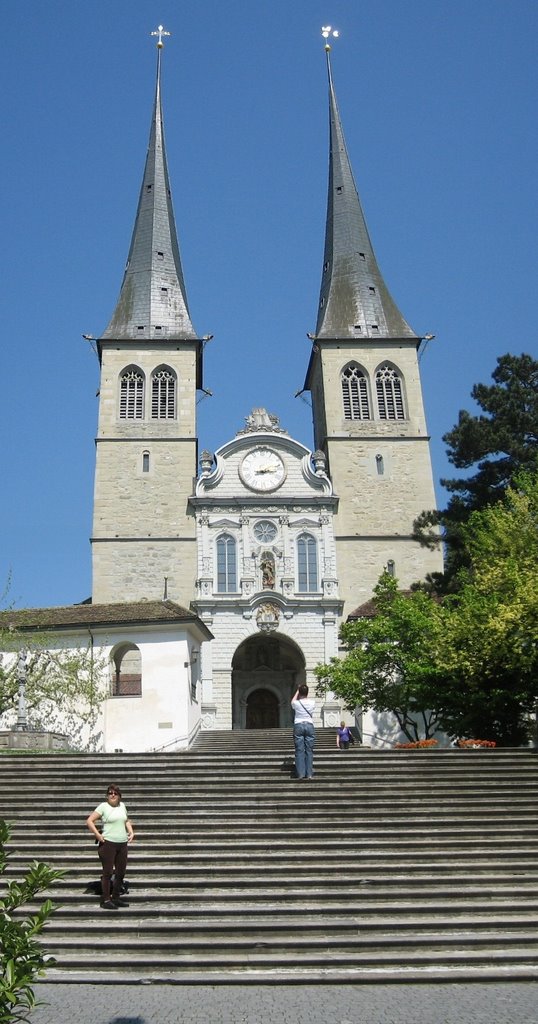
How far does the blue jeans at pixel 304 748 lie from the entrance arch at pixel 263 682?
26.5m

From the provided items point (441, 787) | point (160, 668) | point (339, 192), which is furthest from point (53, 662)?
point (339, 192)

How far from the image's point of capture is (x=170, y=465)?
138ft

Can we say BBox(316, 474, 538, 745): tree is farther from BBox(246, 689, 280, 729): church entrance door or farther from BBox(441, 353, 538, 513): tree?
BBox(246, 689, 280, 729): church entrance door

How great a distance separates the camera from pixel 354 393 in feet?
147

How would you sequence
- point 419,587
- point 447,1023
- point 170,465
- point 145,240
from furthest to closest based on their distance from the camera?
1. point 145,240
2. point 170,465
3. point 419,587
4. point 447,1023

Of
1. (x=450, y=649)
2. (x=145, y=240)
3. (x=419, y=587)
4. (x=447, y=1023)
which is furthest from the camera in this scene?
(x=145, y=240)

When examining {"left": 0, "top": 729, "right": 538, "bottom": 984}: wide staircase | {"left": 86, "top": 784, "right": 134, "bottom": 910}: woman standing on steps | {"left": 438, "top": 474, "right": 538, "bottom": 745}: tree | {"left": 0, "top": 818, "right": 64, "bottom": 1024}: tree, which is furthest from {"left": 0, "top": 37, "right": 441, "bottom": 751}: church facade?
{"left": 0, "top": 818, "right": 64, "bottom": 1024}: tree

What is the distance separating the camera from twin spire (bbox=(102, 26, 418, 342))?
46188mm

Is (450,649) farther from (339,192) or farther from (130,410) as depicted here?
(339,192)

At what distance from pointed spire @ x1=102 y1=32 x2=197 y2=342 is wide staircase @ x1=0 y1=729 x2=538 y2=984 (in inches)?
1333

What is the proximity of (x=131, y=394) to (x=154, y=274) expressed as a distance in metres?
8.09

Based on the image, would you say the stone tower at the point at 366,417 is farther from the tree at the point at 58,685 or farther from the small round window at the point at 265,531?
the tree at the point at 58,685

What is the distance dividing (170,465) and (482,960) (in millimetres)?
35089

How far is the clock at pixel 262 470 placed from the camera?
40750 mm
